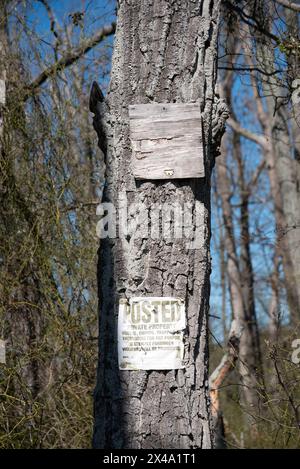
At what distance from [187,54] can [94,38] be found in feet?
11.6

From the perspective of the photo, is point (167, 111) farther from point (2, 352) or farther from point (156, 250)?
point (2, 352)

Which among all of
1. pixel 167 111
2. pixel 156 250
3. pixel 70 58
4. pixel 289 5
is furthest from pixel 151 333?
pixel 70 58

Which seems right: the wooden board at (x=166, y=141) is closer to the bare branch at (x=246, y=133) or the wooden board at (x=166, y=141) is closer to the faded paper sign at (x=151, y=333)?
the faded paper sign at (x=151, y=333)

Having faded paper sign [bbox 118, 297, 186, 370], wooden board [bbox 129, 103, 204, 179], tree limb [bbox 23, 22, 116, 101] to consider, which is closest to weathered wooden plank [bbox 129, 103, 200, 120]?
wooden board [bbox 129, 103, 204, 179]

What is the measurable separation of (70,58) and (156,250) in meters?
3.79

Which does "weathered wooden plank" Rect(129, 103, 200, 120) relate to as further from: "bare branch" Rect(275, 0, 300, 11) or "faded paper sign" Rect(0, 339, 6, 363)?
"faded paper sign" Rect(0, 339, 6, 363)

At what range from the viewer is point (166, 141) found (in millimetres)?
2453

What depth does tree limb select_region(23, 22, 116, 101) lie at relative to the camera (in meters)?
5.54

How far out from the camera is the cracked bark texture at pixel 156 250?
2293mm

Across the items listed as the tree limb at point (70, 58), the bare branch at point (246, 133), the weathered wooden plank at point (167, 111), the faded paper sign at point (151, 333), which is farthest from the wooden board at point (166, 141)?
the bare branch at point (246, 133)

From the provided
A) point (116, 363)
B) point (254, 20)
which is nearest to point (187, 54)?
point (116, 363)

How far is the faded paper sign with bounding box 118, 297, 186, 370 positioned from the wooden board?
0.49 m
